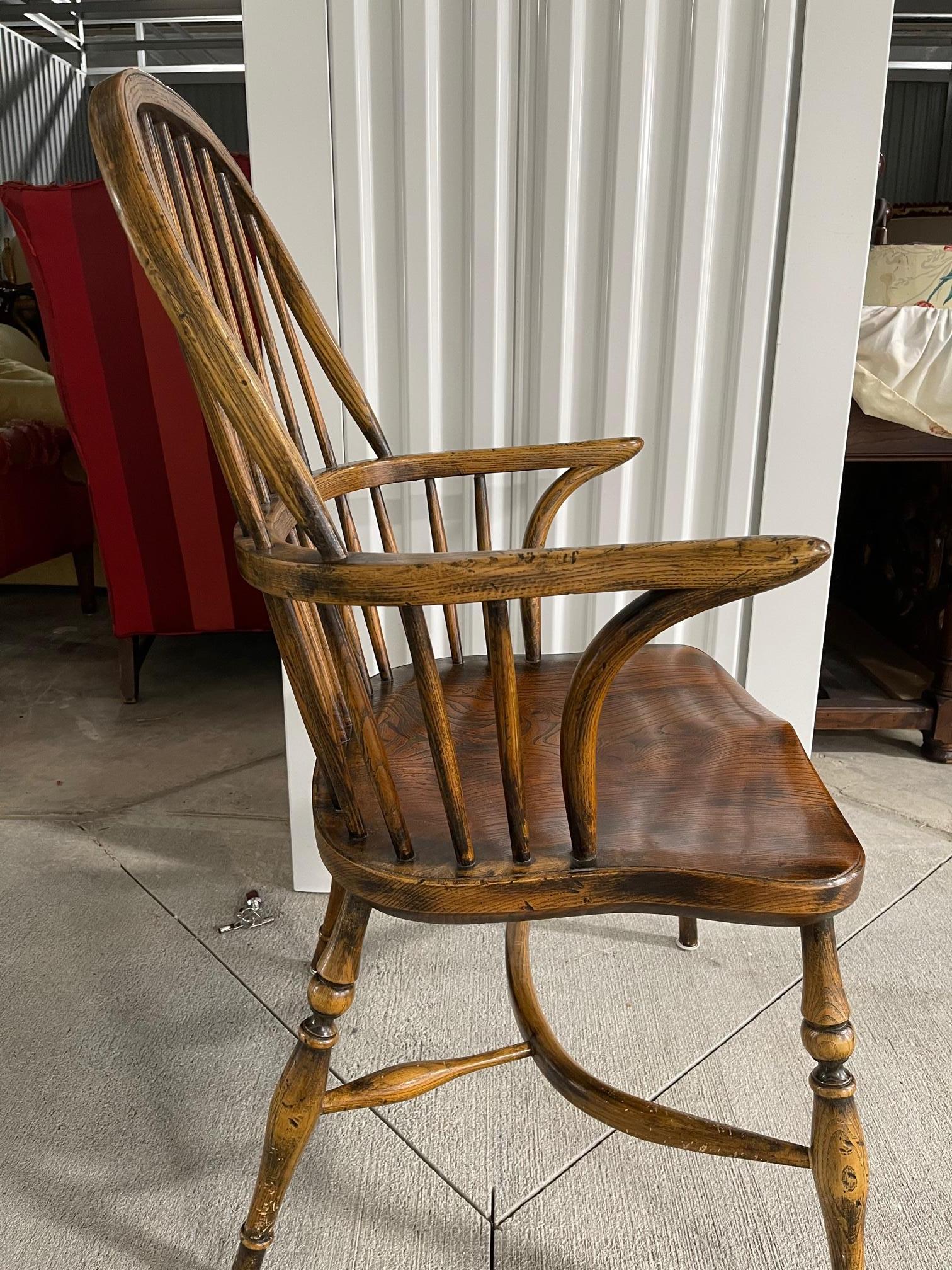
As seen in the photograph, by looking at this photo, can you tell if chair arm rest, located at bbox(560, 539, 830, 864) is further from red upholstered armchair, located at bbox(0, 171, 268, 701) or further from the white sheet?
red upholstered armchair, located at bbox(0, 171, 268, 701)

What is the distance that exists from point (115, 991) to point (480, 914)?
0.71 metres

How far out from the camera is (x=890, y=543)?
201 cm

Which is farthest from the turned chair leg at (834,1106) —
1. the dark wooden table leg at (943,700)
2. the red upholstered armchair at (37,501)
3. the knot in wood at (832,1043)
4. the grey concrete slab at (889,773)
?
the red upholstered armchair at (37,501)

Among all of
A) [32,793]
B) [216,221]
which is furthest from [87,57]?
[216,221]

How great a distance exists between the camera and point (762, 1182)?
852mm

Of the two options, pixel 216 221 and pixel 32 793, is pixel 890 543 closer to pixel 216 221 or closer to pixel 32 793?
pixel 216 221

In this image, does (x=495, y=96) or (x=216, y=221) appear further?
(x=495, y=96)

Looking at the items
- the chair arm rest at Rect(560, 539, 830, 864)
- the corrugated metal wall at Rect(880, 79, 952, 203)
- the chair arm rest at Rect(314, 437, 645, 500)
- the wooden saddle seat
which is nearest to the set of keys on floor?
the wooden saddle seat

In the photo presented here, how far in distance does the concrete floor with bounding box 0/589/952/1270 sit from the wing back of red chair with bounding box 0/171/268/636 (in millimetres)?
475

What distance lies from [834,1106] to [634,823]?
24 centimetres

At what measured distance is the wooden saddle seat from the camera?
61cm

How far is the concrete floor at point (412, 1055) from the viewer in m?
0.81

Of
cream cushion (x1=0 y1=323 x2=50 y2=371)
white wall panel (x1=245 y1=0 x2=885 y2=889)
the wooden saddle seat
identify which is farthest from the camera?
cream cushion (x1=0 y1=323 x2=50 y2=371)

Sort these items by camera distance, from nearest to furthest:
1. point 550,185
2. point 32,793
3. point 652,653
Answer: point 652,653 < point 550,185 < point 32,793
